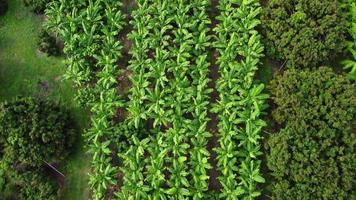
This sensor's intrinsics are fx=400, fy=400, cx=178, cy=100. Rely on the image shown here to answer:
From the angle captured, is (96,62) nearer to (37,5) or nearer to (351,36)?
(37,5)

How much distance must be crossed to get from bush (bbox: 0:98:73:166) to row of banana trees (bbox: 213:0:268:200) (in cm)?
455

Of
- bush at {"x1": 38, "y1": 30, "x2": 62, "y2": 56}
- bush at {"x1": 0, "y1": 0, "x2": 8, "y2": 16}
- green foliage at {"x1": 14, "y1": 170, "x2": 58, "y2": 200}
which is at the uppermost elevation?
bush at {"x1": 0, "y1": 0, "x2": 8, "y2": 16}

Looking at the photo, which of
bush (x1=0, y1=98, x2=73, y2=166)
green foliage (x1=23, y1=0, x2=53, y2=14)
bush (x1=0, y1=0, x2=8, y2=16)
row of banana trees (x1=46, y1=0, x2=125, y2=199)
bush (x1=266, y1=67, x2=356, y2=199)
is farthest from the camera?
bush (x1=0, y1=0, x2=8, y2=16)

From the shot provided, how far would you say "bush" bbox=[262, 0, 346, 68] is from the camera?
38.0 ft

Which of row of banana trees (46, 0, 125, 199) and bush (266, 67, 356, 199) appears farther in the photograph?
row of banana trees (46, 0, 125, 199)

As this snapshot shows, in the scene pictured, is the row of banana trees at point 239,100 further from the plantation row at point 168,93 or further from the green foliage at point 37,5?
the green foliage at point 37,5

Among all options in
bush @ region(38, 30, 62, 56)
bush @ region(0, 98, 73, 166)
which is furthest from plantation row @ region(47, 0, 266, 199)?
bush @ region(0, 98, 73, 166)

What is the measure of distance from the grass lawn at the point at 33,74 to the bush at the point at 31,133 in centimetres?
81

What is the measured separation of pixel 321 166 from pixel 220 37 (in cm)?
474

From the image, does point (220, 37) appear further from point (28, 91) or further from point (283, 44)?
point (28, 91)

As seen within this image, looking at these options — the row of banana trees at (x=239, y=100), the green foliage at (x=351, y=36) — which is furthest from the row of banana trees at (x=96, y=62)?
the green foliage at (x=351, y=36)

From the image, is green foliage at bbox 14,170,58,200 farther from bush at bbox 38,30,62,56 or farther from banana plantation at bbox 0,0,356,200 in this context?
bush at bbox 38,30,62,56

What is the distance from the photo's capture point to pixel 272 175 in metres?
10.9

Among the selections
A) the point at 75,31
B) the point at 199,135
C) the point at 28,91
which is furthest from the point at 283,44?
the point at 28,91
